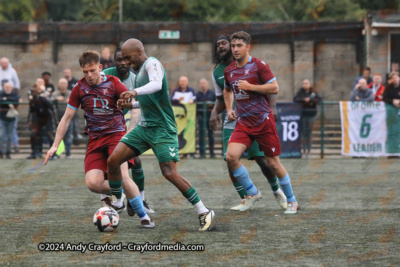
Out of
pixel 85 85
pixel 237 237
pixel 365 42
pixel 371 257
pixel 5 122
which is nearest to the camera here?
pixel 371 257

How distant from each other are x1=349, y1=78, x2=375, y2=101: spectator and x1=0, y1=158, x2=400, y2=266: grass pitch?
4736mm

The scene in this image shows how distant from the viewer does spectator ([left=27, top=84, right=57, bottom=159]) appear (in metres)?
17.1

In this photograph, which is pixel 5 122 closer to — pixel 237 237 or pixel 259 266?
pixel 237 237

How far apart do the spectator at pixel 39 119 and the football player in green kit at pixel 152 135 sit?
34.6 feet

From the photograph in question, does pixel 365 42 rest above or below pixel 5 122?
above

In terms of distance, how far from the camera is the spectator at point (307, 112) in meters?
17.2

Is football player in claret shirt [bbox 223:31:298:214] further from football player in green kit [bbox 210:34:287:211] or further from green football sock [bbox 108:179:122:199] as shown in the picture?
green football sock [bbox 108:179:122:199]

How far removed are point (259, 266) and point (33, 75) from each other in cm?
1807

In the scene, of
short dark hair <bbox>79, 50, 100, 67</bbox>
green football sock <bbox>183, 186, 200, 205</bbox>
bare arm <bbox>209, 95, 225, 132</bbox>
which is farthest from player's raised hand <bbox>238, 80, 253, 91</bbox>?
short dark hair <bbox>79, 50, 100, 67</bbox>

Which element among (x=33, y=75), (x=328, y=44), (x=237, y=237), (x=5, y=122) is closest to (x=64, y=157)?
(x=5, y=122)

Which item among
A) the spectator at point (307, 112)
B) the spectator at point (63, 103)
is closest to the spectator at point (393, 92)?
the spectator at point (307, 112)

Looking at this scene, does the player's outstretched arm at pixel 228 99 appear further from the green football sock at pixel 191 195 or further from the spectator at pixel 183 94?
the spectator at pixel 183 94

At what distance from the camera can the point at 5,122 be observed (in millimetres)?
17250

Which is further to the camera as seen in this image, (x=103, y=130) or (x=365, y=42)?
(x=365, y=42)
